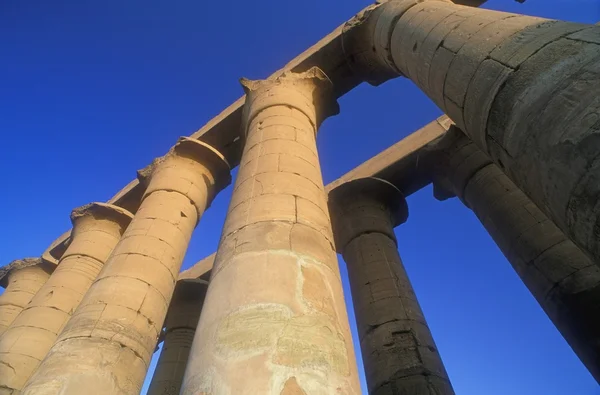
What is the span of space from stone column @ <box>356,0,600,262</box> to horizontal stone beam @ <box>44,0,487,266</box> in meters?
4.53

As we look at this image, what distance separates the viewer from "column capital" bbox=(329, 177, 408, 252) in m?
10.9

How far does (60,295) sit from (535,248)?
32.3 ft

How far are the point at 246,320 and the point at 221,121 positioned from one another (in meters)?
9.17

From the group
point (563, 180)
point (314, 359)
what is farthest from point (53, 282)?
point (563, 180)

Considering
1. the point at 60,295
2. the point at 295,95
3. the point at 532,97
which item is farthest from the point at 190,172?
the point at 532,97

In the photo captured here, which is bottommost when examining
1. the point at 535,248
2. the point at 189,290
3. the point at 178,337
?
the point at 535,248

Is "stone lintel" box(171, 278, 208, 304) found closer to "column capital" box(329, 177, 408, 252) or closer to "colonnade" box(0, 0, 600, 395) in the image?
"colonnade" box(0, 0, 600, 395)

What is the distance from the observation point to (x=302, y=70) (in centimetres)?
978

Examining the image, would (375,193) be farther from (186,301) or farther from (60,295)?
(60,295)

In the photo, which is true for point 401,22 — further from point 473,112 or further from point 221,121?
point 221,121

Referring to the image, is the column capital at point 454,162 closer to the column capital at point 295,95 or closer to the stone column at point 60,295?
the column capital at point 295,95

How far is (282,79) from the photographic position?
8.15 meters

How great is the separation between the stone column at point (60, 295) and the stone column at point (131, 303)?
8.27 feet

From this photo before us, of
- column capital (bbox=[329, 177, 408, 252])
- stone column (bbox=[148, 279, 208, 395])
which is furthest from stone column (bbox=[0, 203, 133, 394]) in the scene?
column capital (bbox=[329, 177, 408, 252])
